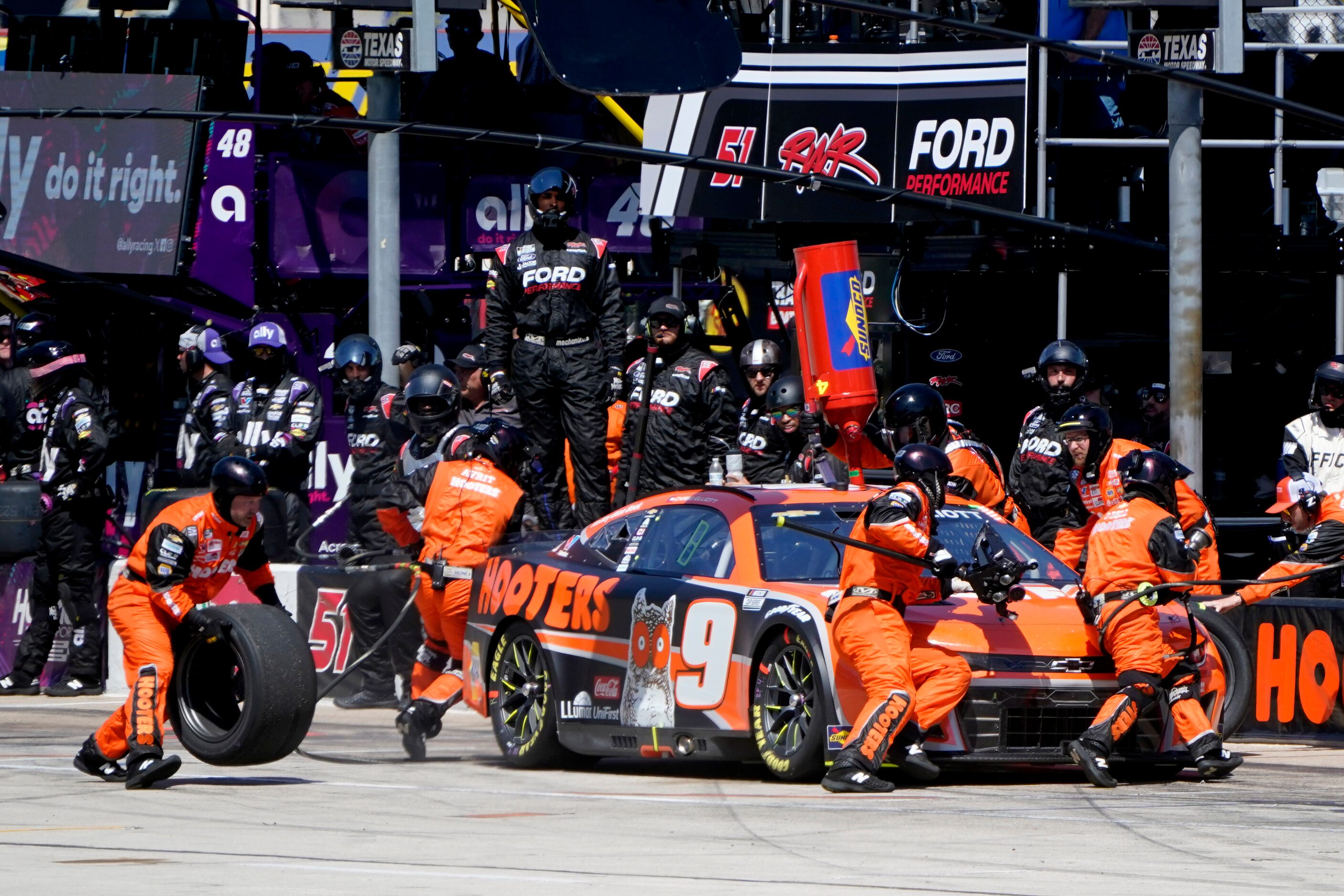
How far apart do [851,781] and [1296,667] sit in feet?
13.3

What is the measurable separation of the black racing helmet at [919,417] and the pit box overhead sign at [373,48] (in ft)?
15.2

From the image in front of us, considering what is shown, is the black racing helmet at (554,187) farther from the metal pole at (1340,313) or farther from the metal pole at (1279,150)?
the metal pole at (1340,313)

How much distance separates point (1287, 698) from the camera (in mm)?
12562

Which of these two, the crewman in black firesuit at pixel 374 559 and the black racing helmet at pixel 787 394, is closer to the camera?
the black racing helmet at pixel 787 394

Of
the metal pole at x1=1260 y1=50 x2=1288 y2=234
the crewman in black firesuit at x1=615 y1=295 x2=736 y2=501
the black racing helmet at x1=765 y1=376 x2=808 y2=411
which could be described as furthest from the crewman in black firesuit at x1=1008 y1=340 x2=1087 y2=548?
the metal pole at x1=1260 y1=50 x2=1288 y2=234

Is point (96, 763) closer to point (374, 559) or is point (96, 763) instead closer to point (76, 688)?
point (374, 559)

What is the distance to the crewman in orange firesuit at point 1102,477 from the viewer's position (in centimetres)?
1148

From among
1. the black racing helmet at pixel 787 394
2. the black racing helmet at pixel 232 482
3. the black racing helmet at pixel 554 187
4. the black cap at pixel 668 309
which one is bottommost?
the black racing helmet at pixel 232 482

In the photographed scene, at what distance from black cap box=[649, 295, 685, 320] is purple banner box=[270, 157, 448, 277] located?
3.94 metres

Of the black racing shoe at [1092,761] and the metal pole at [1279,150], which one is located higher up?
the metal pole at [1279,150]

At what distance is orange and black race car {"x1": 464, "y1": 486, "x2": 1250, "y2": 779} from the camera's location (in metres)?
9.88

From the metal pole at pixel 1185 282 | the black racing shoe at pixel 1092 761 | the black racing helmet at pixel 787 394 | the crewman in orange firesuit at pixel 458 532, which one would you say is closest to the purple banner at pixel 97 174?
the black racing helmet at pixel 787 394

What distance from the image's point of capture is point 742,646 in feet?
33.4

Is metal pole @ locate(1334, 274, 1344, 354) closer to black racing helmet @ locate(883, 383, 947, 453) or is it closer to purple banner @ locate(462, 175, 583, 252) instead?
black racing helmet @ locate(883, 383, 947, 453)
